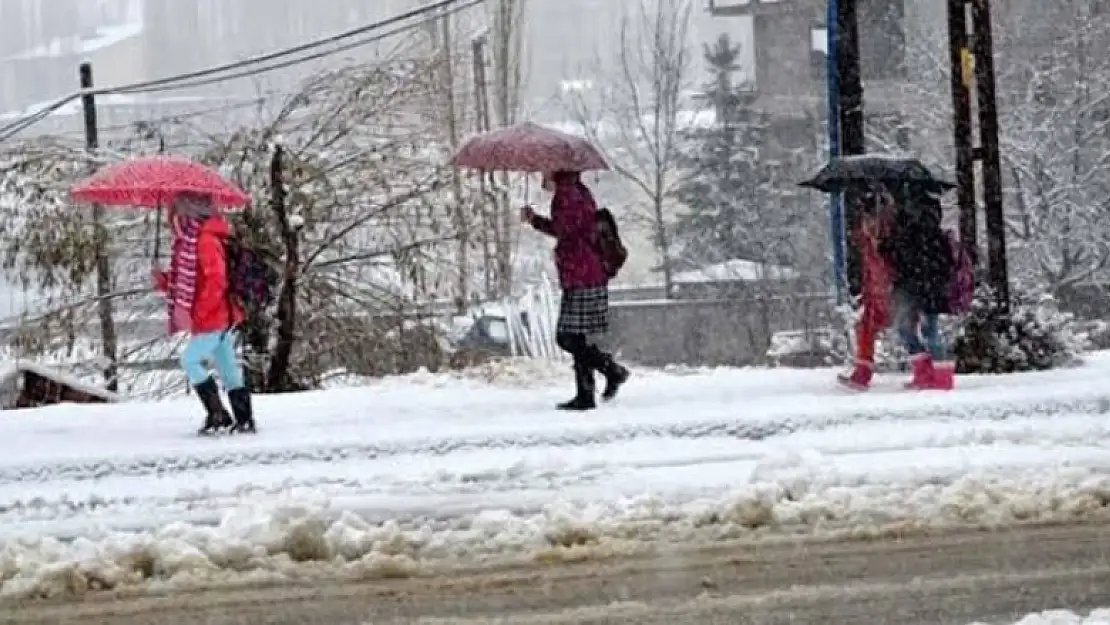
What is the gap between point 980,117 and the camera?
536 inches

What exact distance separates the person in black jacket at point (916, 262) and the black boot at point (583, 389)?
2.11m

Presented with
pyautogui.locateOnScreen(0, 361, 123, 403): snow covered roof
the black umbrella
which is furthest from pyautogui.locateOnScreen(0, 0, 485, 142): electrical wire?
the black umbrella

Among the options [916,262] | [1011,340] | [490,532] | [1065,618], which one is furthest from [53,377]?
[1065,618]

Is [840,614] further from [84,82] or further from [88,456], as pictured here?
[84,82]

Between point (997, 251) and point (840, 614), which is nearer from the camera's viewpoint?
point (840, 614)

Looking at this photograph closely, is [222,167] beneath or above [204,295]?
above

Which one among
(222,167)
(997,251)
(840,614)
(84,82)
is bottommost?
(840,614)

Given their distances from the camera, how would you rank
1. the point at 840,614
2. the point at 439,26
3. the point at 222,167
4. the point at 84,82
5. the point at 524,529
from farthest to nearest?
the point at 439,26, the point at 84,82, the point at 222,167, the point at 524,529, the point at 840,614

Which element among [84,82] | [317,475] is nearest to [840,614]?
[317,475]

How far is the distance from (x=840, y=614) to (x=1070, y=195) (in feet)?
81.3

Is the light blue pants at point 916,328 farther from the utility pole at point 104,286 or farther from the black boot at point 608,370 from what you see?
the utility pole at point 104,286

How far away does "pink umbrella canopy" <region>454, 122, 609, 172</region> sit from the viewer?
36.0ft

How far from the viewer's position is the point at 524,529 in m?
8.01

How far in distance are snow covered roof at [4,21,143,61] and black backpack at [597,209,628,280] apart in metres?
28.5
